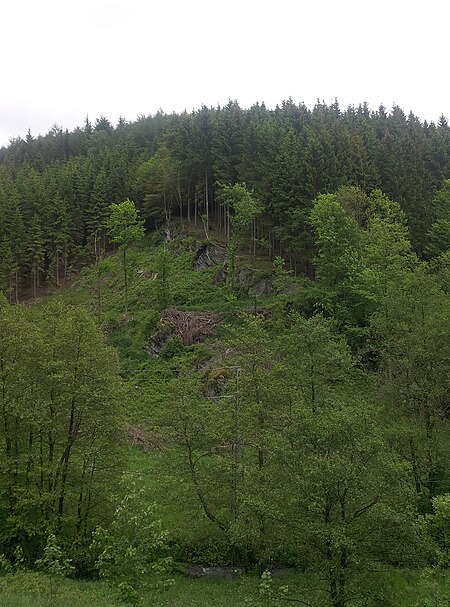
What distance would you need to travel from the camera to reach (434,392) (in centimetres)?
2456

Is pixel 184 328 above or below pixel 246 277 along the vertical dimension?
below

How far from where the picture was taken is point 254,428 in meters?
22.8

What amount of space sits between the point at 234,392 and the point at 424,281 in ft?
39.0

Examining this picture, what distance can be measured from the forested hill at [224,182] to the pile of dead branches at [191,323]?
9828 millimetres

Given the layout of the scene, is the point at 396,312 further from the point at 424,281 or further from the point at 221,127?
the point at 221,127

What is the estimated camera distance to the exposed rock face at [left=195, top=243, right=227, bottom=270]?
185ft

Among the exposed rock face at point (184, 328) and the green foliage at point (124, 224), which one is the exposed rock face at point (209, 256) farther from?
the exposed rock face at point (184, 328)

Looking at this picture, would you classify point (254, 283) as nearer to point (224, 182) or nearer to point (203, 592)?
point (224, 182)

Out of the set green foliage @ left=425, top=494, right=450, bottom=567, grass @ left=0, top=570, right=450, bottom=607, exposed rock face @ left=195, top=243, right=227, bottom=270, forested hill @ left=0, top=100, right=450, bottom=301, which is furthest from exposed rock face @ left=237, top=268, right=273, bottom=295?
green foliage @ left=425, top=494, right=450, bottom=567

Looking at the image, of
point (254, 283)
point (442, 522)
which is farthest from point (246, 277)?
point (442, 522)

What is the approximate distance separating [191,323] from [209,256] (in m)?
12.9

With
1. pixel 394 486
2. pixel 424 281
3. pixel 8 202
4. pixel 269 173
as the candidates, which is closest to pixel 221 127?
pixel 269 173

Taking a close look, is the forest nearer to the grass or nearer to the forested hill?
the grass

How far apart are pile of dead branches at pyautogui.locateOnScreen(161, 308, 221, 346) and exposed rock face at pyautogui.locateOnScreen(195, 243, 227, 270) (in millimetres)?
9910
